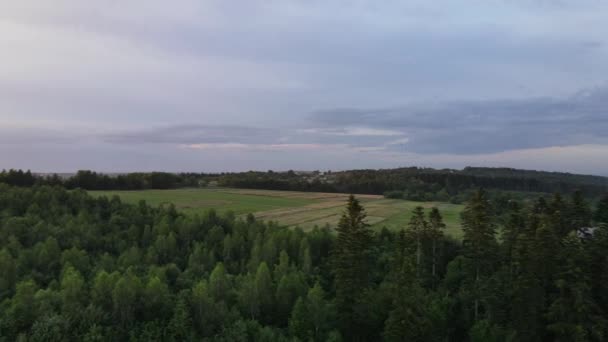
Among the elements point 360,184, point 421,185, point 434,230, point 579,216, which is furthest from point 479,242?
point 360,184

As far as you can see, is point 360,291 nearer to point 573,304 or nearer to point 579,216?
point 573,304

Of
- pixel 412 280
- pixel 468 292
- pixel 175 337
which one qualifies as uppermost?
pixel 412 280

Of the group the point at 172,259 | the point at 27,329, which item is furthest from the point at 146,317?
the point at 172,259

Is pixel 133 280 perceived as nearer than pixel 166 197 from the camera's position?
Yes

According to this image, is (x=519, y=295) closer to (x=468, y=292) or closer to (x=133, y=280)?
(x=468, y=292)

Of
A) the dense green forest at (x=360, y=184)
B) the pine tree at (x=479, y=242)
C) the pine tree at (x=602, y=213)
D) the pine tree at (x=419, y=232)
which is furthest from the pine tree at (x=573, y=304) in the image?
the dense green forest at (x=360, y=184)

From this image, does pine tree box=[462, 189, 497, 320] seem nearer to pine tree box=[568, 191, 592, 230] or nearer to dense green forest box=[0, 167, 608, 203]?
pine tree box=[568, 191, 592, 230]

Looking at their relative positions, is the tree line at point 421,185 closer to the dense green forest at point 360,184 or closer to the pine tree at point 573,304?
the dense green forest at point 360,184
